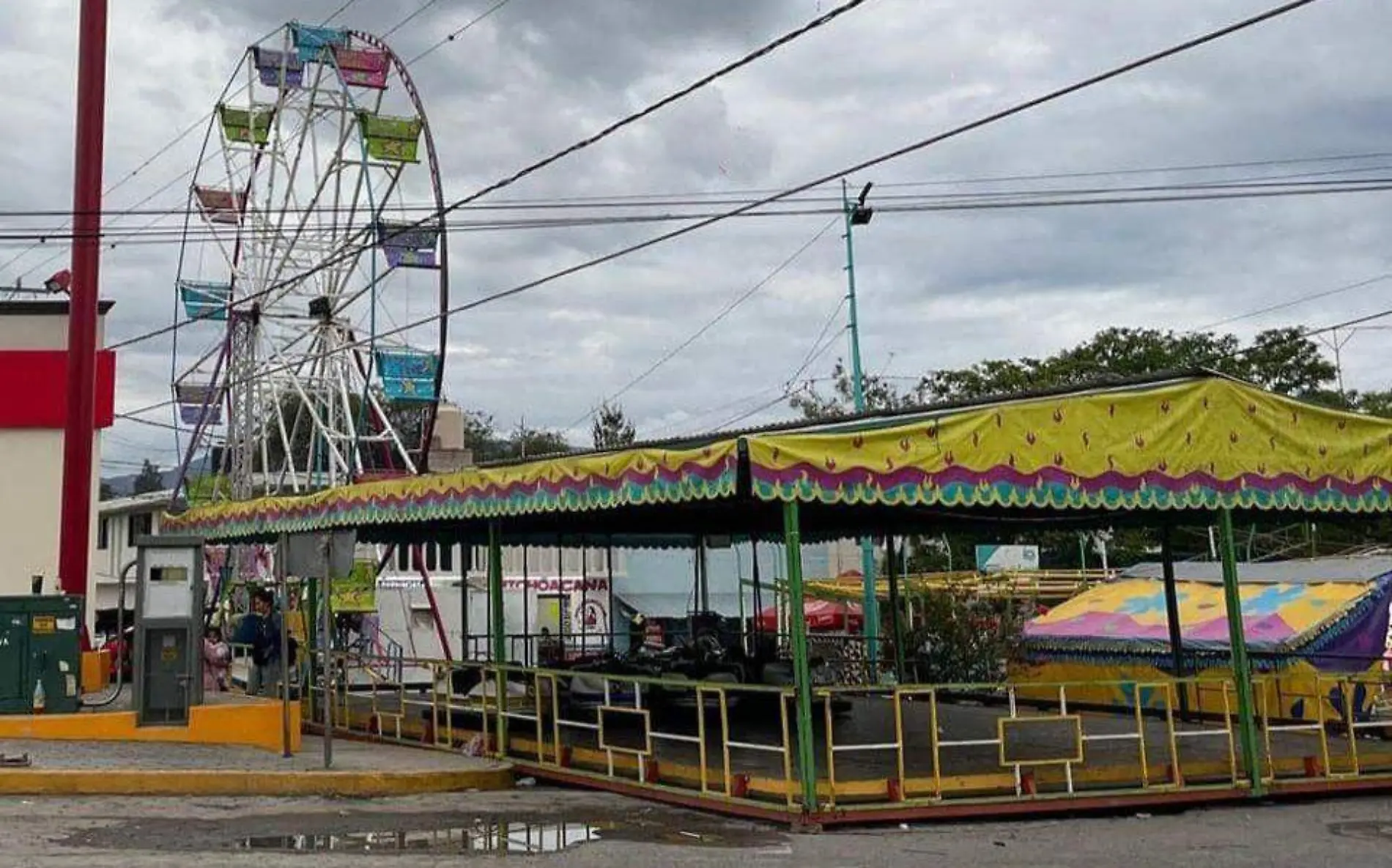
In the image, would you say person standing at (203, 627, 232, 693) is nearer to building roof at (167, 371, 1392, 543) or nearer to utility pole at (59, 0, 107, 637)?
utility pole at (59, 0, 107, 637)

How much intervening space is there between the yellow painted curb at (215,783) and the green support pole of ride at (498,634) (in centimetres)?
126

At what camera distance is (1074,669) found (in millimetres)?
21219

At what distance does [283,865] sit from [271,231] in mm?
23719

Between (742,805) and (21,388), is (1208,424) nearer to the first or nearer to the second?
(742,805)

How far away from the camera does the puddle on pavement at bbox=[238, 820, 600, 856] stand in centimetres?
1010

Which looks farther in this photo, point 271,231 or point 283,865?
point 271,231

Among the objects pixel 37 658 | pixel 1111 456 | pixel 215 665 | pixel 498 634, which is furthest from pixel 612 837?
pixel 215 665

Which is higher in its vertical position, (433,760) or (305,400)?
(305,400)

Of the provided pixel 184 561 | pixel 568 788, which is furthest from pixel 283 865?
pixel 184 561

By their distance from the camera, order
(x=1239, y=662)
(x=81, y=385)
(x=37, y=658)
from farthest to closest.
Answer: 1. (x=81, y=385)
2. (x=37, y=658)
3. (x=1239, y=662)

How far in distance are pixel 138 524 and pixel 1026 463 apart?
38.5 m

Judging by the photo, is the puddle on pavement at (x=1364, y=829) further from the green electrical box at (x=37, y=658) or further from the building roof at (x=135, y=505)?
the building roof at (x=135, y=505)

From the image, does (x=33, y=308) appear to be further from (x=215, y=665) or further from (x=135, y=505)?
(x=135, y=505)

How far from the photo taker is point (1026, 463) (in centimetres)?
1147
